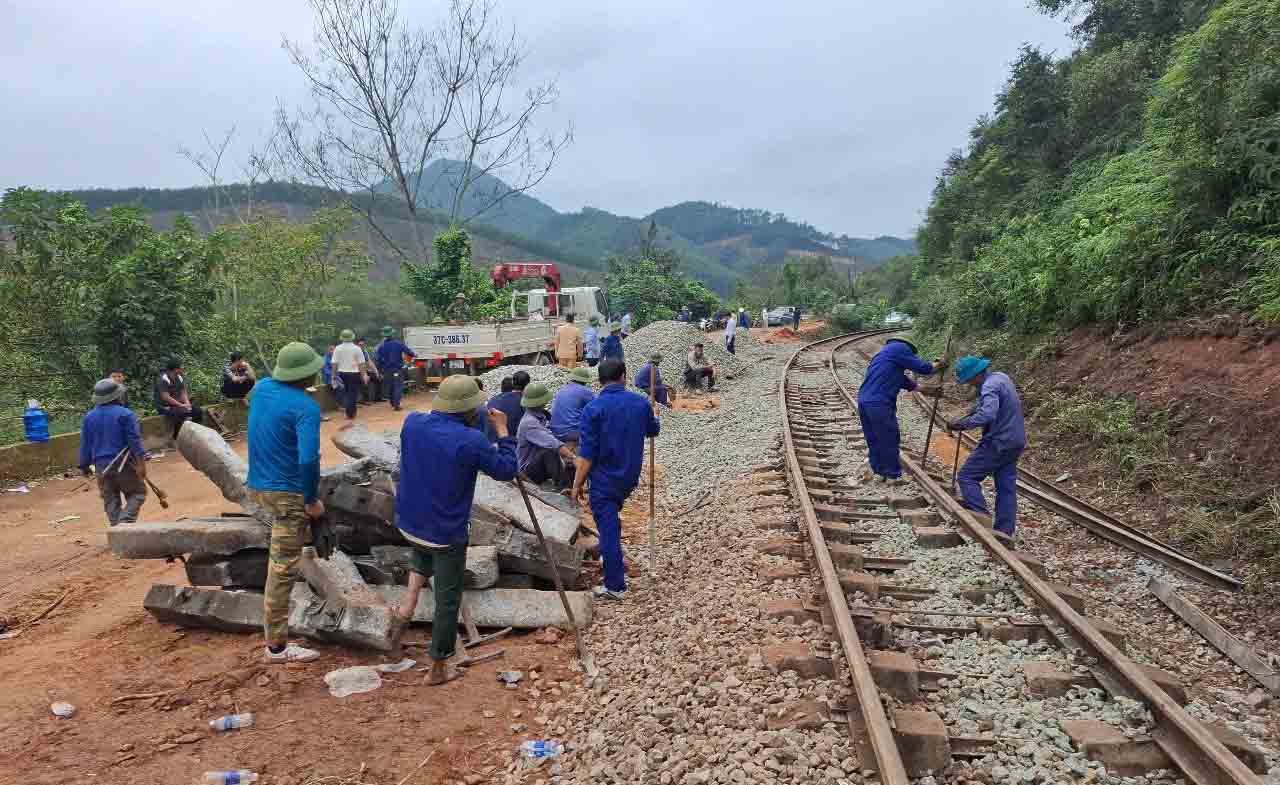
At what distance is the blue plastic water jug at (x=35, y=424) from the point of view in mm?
10086

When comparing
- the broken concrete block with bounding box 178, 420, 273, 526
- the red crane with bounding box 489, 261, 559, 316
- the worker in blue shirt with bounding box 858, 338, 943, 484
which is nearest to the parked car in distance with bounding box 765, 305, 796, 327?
the red crane with bounding box 489, 261, 559, 316

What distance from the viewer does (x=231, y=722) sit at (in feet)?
13.1

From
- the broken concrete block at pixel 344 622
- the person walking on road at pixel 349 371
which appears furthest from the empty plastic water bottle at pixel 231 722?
the person walking on road at pixel 349 371

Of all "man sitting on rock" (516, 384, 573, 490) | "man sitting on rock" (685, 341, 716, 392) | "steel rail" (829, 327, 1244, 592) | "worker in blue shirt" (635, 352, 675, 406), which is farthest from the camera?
"man sitting on rock" (685, 341, 716, 392)

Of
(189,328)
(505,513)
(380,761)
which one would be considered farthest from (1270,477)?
(189,328)

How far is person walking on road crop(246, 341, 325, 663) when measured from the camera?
4473mm

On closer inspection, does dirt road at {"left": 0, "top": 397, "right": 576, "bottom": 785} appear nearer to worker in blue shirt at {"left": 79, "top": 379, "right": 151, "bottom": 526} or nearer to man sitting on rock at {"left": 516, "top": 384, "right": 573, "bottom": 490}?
worker in blue shirt at {"left": 79, "top": 379, "right": 151, "bottom": 526}

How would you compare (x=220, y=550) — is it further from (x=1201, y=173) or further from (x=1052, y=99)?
(x=1052, y=99)

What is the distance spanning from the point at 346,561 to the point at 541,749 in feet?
7.57

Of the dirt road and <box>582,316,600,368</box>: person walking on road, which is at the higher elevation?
<box>582,316,600,368</box>: person walking on road

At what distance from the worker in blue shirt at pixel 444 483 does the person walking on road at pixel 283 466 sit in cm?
63

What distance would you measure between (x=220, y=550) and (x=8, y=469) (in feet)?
23.5

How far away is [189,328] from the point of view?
523 inches

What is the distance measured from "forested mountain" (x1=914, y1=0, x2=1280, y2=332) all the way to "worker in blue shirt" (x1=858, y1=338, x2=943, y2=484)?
3.52 m
